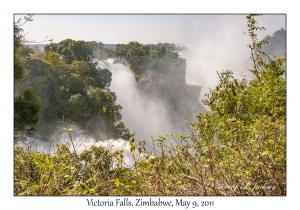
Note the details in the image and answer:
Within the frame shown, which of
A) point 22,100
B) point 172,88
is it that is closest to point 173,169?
point 172,88

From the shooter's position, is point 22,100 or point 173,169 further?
point 22,100

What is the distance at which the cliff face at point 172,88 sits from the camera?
11.5ft

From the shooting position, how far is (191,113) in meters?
3.77

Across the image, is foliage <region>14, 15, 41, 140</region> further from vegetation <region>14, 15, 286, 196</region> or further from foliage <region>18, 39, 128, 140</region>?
vegetation <region>14, 15, 286, 196</region>

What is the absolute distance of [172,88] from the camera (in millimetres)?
3578

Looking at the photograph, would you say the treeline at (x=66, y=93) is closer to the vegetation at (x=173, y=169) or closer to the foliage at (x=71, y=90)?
the foliage at (x=71, y=90)

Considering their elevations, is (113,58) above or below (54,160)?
above

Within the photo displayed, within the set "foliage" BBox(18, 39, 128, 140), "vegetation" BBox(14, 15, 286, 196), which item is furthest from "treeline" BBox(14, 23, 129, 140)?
"vegetation" BBox(14, 15, 286, 196)

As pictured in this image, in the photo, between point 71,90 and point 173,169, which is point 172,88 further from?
point 173,169

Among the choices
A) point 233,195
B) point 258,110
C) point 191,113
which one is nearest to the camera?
point 233,195

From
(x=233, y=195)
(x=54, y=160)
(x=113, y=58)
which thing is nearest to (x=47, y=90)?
(x=113, y=58)

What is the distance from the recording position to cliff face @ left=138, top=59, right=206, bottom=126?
11.5 ft
